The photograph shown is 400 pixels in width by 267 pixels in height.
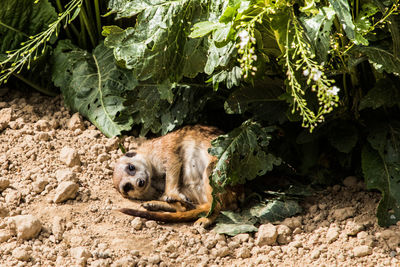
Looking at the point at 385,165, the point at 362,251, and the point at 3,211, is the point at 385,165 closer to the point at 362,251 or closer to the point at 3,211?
the point at 362,251

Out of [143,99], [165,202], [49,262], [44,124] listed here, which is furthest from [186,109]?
[49,262]

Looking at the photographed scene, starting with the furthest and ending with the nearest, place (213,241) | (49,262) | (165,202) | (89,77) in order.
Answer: (89,77) < (165,202) < (213,241) < (49,262)

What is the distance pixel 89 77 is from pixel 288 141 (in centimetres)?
164

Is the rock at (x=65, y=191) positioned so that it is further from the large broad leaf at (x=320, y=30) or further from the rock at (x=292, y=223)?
the large broad leaf at (x=320, y=30)

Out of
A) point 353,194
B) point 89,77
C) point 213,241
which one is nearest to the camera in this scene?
point 213,241

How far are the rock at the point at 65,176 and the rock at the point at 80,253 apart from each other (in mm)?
689

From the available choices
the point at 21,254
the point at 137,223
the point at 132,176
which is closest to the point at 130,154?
the point at 132,176

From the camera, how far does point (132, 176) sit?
4.30m

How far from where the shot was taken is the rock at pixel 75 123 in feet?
14.8

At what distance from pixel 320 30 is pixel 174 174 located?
1.86m

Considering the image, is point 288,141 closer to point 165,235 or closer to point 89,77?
point 165,235

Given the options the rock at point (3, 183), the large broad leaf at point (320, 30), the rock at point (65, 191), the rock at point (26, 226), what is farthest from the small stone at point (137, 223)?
the large broad leaf at point (320, 30)

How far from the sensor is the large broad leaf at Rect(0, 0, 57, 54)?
4.61 m

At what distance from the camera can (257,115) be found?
4.06 m
